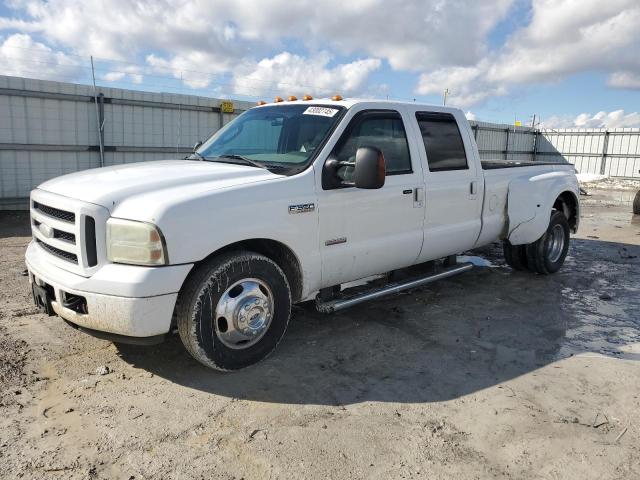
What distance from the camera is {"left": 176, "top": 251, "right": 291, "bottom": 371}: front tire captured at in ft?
11.1

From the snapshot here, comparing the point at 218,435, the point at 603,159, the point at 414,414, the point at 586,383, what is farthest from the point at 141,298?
the point at 603,159

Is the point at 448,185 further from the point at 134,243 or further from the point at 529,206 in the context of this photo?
the point at 134,243

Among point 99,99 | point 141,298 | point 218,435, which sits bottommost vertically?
point 218,435

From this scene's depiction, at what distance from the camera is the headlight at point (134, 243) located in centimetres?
315

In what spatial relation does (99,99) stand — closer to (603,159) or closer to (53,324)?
(53,324)

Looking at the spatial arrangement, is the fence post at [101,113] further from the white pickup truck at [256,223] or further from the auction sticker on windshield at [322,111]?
the auction sticker on windshield at [322,111]

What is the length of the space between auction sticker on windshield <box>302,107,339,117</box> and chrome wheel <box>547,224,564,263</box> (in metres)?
3.76

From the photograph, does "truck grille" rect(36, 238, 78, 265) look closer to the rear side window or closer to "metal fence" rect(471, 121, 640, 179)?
the rear side window

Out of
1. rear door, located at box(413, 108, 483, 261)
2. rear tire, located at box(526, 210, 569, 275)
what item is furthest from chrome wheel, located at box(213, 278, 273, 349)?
rear tire, located at box(526, 210, 569, 275)

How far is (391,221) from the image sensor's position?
4.56 m

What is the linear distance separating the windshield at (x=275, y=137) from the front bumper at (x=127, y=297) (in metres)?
1.31

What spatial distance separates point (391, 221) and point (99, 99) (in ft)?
32.1

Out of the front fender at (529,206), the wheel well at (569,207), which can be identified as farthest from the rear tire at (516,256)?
the wheel well at (569,207)

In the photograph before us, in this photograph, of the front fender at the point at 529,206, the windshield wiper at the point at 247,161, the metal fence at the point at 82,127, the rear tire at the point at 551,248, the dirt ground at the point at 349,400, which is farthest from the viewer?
the metal fence at the point at 82,127
